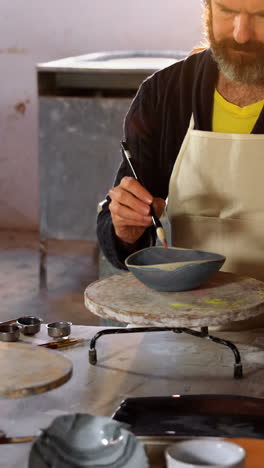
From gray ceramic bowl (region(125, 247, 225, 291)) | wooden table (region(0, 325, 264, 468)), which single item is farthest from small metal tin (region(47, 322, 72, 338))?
gray ceramic bowl (region(125, 247, 225, 291))

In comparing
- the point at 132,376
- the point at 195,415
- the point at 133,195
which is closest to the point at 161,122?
the point at 133,195

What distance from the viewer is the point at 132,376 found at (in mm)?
1514

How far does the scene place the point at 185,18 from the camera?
5.18 meters

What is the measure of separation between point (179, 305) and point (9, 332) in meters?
0.40

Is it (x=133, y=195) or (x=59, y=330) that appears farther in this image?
(x=133, y=195)

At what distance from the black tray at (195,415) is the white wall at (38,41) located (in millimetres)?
4165

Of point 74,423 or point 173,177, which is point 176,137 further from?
point 74,423

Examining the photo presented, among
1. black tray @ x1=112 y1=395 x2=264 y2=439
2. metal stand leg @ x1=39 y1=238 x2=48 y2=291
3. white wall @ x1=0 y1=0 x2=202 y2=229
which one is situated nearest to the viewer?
black tray @ x1=112 y1=395 x2=264 y2=439

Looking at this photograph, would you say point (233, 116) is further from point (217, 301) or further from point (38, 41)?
point (38, 41)

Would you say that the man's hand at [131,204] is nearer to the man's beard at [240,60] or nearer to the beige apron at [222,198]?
the beige apron at [222,198]

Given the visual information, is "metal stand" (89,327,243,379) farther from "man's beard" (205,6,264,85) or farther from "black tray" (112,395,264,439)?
"man's beard" (205,6,264,85)

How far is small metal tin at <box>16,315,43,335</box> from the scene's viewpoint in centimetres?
171

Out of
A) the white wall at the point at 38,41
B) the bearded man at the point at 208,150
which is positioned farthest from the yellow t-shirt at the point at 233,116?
the white wall at the point at 38,41

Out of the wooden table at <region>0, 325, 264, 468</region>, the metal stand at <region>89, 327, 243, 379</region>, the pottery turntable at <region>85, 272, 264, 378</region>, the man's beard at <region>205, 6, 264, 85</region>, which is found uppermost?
the man's beard at <region>205, 6, 264, 85</region>
